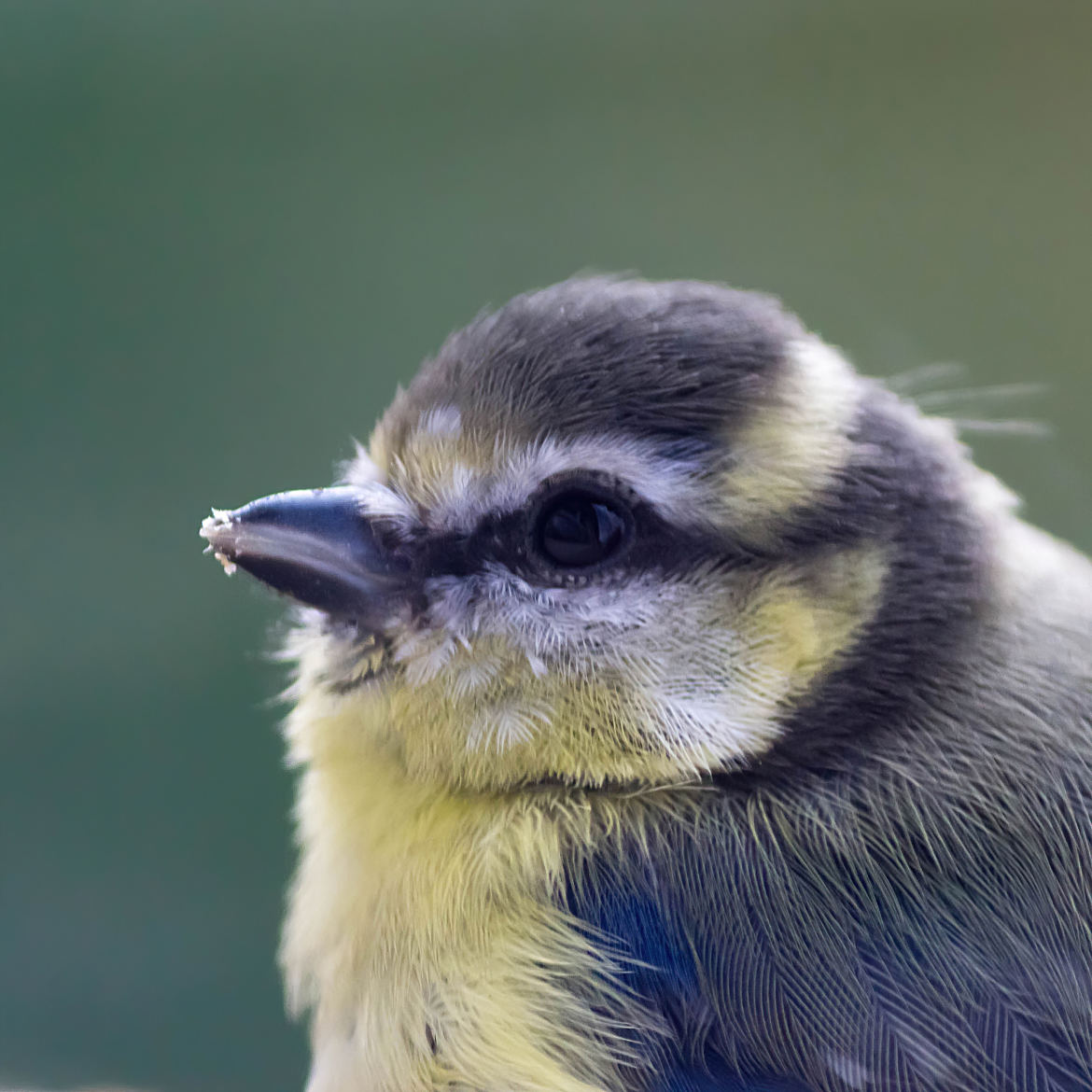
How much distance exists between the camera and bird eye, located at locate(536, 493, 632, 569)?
670 mm

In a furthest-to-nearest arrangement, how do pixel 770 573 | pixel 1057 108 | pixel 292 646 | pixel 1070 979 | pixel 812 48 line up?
pixel 812 48, pixel 1057 108, pixel 292 646, pixel 770 573, pixel 1070 979

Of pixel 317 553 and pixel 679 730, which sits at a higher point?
pixel 317 553

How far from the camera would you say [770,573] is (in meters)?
0.66

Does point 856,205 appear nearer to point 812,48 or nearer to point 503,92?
point 812,48

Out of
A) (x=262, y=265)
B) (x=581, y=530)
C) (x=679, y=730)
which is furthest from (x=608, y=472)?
(x=262, y=265)

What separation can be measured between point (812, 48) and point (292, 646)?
0.95 meters

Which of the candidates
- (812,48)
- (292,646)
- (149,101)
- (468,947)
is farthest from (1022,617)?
(149,101)

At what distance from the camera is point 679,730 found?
0.62m

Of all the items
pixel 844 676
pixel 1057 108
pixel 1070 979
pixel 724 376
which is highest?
pixel 1057 108

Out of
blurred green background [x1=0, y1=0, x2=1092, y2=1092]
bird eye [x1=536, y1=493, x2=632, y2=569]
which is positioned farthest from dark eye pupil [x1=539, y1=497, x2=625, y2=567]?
blurred green background [x1=0, y1=0, x2=1092, y2=1092]

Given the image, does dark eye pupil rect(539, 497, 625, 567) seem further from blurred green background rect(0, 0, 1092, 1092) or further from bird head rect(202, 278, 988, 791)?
blurred green background rect(0, 0, 1092, 1092)

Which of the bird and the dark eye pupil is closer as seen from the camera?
the bird

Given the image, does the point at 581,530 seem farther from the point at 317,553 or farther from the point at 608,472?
the point at 317,553

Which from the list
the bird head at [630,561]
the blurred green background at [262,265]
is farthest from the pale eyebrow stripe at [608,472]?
the blurred green background at [262,265]
